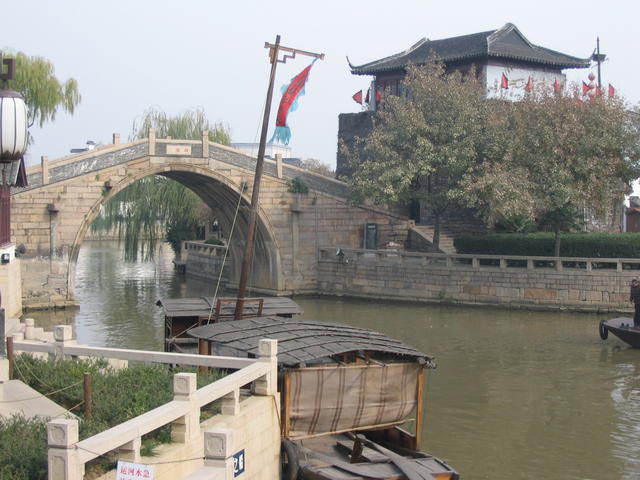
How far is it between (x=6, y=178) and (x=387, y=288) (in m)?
19.6

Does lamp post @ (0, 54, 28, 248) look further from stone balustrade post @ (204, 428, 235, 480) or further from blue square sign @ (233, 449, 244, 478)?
blue square sign @ (233, 449, 244, 478)

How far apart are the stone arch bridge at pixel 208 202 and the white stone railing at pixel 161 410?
13871 mm

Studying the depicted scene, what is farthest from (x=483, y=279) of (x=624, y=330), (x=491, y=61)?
(x=491, y=61)

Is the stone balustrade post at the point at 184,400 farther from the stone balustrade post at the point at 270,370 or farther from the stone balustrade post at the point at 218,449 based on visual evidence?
the stone balustrade post at the point at 270,370

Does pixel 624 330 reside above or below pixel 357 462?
above

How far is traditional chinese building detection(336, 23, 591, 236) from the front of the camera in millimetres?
30375

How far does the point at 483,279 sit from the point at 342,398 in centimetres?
1515

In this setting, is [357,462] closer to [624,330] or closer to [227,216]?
[624,330]

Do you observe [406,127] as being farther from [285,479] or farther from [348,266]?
[285,479]

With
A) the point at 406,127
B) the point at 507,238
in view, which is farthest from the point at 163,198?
the point at 507,238

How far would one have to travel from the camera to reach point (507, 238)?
25203mm

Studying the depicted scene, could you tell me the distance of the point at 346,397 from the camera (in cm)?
938

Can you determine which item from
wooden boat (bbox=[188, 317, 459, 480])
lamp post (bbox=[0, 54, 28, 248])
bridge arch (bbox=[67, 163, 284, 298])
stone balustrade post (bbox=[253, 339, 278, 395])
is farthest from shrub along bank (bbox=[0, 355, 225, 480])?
bridge arch (bbox=[67, 163, 284, 298])

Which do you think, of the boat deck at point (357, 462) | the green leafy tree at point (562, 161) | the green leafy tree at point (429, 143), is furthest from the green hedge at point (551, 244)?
the boat deck at point (357, 462)
